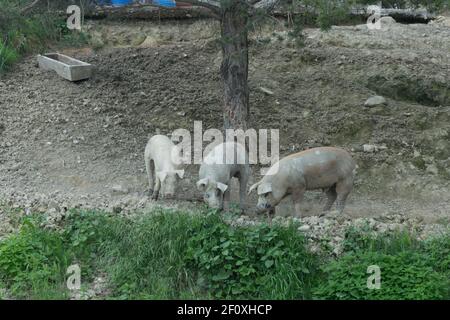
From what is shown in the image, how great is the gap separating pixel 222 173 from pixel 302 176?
93cm

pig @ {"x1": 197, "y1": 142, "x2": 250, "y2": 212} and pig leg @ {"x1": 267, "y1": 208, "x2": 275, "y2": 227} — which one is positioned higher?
pig @ {"x1": 197, "y1": 142, "x2": 250, "y2": 212}

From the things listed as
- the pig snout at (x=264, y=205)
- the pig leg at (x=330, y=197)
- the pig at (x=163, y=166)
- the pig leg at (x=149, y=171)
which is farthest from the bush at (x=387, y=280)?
the pig leg at (x=149, y=171)

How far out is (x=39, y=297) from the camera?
23.9 ft

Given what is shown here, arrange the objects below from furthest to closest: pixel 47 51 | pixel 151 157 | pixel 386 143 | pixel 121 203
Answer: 1. pixel 47 51
2. pixel 386 143
3. pixel 151 157
4. pixel 121 203

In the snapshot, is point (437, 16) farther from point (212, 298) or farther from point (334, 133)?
point (212, 298)

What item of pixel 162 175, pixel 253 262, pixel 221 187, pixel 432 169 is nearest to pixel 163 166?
pixel 162 175

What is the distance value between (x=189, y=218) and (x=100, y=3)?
10.4ft

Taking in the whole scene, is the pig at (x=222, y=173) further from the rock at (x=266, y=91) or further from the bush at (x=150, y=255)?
the rock at (x=266, y=91)

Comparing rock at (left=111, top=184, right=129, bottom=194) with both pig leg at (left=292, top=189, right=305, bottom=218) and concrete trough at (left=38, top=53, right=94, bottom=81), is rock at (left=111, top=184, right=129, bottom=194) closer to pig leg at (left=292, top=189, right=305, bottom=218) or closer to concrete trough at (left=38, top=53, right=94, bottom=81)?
pig leg at (left=292, top=189, right=305, bottom=218)

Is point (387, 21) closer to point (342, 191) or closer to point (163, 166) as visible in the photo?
point (342, 191)

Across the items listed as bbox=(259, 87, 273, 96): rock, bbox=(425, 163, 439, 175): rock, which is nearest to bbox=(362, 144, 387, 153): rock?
bbox=(425, 163, 439, 175): rock

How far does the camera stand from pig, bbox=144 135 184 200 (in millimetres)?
9156

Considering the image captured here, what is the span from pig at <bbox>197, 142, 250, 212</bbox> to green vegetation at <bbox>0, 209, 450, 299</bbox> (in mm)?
799

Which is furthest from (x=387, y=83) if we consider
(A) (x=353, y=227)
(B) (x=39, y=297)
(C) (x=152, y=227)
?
(B) (x=39, y=297)
